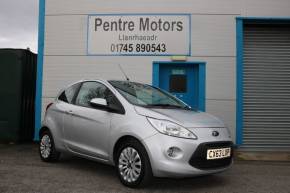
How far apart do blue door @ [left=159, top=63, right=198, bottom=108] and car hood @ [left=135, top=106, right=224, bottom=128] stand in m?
4.11

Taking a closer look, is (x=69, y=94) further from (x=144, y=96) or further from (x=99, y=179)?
(x=99, y=179)

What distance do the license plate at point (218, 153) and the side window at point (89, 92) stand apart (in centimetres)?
203

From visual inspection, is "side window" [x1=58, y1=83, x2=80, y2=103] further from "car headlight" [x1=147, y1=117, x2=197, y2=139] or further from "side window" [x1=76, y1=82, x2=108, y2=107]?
"car headlight" [x1=147, y1=117, x2=197, y2=139]

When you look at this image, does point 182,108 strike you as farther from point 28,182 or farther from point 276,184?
point 28,182

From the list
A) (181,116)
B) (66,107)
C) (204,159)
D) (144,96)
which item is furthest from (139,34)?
(204,159)

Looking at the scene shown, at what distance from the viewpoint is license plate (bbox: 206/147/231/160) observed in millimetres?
5234

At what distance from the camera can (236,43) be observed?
32.3ft

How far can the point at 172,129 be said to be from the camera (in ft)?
17.0

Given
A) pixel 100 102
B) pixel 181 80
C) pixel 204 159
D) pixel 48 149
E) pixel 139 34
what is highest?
pixel 139 34

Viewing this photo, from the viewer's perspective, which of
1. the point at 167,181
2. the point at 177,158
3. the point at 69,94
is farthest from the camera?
the point at 69,94

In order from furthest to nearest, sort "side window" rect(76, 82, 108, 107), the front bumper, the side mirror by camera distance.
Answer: "side window" rect(76, 82, 108, 107) → the side mirror → the front bumper

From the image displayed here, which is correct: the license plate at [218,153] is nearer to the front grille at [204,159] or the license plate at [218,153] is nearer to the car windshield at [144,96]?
the front grille at [204,159]

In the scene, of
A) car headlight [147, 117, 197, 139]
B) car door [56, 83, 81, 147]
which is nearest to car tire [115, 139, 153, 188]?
A: car headlight [147, 117, 197, 139]

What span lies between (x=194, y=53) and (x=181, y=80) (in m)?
0.79
